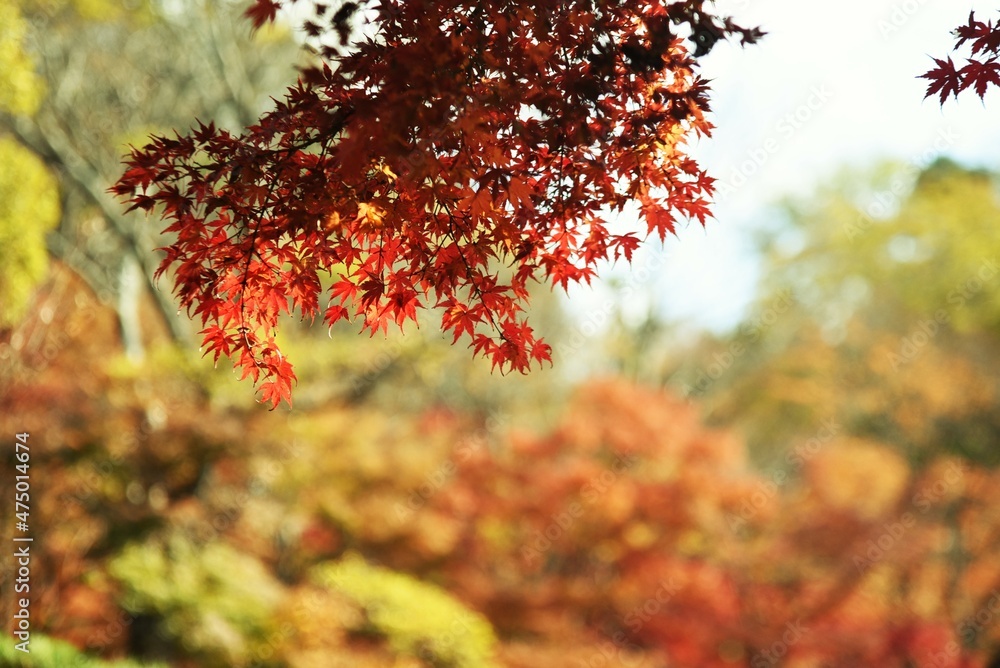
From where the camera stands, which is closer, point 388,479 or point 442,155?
point 442,155

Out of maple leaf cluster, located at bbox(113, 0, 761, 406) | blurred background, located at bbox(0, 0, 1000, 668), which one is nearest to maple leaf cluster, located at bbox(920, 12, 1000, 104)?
maple leaf cluster, located at bbox(113, 0, 761, 406)

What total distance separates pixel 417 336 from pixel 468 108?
7860 millimetres

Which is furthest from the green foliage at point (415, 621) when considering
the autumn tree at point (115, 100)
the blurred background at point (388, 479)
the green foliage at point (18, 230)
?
the autumn tree at point (115, 100)

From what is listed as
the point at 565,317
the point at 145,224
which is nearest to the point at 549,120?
the point at 145,224

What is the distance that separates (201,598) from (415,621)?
186 centimetres

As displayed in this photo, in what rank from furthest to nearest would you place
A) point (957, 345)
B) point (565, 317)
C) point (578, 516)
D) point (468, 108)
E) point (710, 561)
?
point (565, 317)
point (957, 345)
point (710, 561)
point (578, 516)
point (468, 108)

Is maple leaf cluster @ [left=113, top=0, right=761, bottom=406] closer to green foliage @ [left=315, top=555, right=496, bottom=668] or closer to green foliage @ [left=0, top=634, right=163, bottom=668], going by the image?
green foliage @ [left=0, top=634, right=163, bottom=668]

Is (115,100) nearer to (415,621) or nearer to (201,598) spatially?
(201,598)

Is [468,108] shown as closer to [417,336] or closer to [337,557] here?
[417,336]

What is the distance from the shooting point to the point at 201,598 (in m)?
6.86

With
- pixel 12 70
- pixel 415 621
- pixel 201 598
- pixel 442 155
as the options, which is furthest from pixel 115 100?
pixel 442 155

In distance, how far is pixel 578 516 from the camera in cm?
967

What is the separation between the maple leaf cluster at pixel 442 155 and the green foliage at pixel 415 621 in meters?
4.71

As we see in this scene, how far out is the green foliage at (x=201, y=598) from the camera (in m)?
6.75
